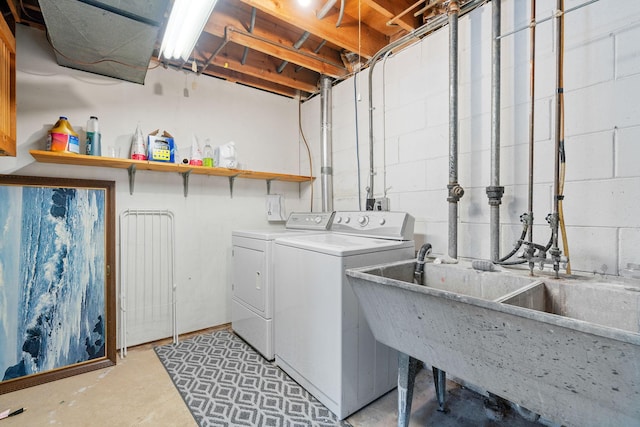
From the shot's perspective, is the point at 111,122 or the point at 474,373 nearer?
the point at 474,373

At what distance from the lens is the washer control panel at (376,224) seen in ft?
6.23

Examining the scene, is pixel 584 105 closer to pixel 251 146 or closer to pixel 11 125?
pixel 251 146

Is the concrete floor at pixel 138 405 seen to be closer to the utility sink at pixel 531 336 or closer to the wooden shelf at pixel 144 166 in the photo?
the utility sink at pixel 531 336

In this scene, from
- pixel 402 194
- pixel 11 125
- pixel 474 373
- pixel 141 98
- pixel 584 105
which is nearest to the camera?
pixel 474 373

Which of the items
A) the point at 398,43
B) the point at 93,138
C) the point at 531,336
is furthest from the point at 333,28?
the point at 531,336

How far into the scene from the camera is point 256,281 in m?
2.25

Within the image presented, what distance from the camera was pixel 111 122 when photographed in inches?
90.8

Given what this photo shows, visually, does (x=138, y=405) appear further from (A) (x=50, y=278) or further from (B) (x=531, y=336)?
(B) (x=531, y=336)

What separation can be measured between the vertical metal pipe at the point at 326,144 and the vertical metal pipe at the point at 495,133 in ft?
5.01

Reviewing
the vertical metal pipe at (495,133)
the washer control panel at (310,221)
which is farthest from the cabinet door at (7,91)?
→ the vertical metal pipe at (495,133)

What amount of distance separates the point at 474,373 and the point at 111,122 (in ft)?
9.34

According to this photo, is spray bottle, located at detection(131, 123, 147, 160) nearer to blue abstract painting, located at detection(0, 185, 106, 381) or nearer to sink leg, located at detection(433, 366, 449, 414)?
blue abstract painting, located at detection(0, 185, 106, 381)

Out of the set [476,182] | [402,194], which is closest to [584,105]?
[476,182]

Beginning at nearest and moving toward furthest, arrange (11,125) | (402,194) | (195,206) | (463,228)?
(11,125) < (463,228) < (402,194) < (195,206)
